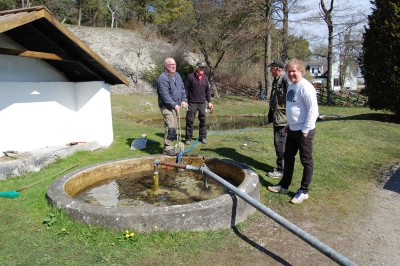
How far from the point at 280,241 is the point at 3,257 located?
308cm

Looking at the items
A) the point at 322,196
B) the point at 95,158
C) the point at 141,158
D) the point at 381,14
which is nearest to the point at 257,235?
the point at 322,196

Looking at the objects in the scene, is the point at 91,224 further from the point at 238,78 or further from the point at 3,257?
the point at 238,78

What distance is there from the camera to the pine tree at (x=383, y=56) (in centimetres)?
A: 1332

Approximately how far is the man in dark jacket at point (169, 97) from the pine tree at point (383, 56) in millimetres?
10375

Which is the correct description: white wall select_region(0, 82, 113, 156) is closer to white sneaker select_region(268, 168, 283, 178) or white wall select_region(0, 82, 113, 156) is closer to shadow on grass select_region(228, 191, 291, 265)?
white sneaker select_region(268, 168, 283, 178)

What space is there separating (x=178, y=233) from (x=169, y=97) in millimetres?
3469

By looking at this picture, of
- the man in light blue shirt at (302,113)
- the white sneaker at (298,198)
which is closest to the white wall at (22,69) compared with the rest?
the man in light blue shirt at (302,113)

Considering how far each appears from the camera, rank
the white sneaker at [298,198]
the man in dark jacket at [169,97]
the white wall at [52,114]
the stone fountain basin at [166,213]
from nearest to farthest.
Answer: the stone fountain basin at [166,213] → the white sneaker at [298,198] → the man in dark jacket at [169,97] → the white wall at [52,114]

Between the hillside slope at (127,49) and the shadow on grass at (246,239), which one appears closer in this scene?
the shadow on grass at (246,239)

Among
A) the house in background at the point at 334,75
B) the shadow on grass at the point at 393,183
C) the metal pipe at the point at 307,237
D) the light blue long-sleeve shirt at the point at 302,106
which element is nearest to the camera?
the metal pipe at the point at 307,237

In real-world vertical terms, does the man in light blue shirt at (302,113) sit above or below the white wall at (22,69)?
below

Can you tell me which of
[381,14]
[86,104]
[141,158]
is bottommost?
[141,158]

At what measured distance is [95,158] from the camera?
7453 millimetres

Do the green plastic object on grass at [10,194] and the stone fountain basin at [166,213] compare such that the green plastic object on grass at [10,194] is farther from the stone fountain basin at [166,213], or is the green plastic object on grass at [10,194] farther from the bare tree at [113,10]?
the bare tree at [113,10]
